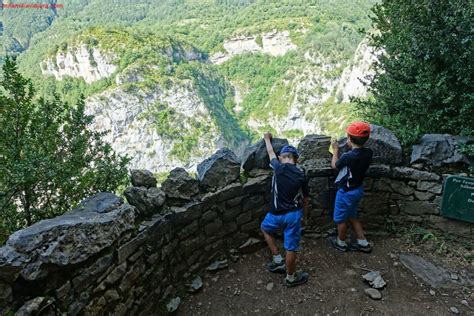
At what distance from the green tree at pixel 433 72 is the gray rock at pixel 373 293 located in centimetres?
204

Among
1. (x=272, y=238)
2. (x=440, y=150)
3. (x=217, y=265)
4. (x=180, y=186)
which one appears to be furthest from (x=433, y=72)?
(x=217, y=265)

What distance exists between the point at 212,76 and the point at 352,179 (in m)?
136

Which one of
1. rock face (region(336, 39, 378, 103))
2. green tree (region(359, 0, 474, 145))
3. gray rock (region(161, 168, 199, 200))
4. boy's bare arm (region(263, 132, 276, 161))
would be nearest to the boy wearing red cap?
boy's bare arm (region(263, 132, 276, 161))

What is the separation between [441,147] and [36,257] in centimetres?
456

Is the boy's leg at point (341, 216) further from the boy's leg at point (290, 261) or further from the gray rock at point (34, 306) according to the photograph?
the gray rock at point (34, 306)

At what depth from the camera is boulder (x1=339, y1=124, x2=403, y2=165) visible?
15.0ft

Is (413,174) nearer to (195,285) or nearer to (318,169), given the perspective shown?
(318,169)

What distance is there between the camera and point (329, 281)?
3955mm

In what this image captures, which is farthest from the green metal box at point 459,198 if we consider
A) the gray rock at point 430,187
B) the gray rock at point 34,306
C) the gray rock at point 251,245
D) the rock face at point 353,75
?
the rock face at point 353,75

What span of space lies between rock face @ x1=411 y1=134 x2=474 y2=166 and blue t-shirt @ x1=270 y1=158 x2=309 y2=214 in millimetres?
1849

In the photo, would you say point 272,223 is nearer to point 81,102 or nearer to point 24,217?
point 24,217

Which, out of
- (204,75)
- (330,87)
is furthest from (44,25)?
(330,87)

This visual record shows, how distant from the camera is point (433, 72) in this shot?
15.9 ft

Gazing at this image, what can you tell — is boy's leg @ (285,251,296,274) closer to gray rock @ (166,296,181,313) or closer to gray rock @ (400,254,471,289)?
gray rock @ (166,296,181,313)
